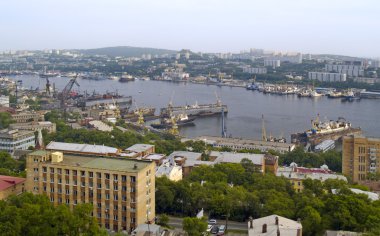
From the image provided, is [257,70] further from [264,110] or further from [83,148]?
[83,148]

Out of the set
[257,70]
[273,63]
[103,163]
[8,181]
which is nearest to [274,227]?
[103,163]

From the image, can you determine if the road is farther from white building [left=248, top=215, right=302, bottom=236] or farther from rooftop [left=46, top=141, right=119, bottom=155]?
rooftop [left=46, top=141, right=119, bottom=155]

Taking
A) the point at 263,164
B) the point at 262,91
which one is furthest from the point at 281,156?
the point at 262,91

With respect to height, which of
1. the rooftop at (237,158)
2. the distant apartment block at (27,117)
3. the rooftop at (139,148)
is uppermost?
the rooftop at (139,148)

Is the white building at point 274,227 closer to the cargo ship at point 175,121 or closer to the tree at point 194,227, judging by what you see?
the tree at point 194,227

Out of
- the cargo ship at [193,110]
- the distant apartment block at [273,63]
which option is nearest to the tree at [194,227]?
the cargo ship at [193,110]

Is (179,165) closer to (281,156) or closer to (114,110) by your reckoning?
(281,156)
